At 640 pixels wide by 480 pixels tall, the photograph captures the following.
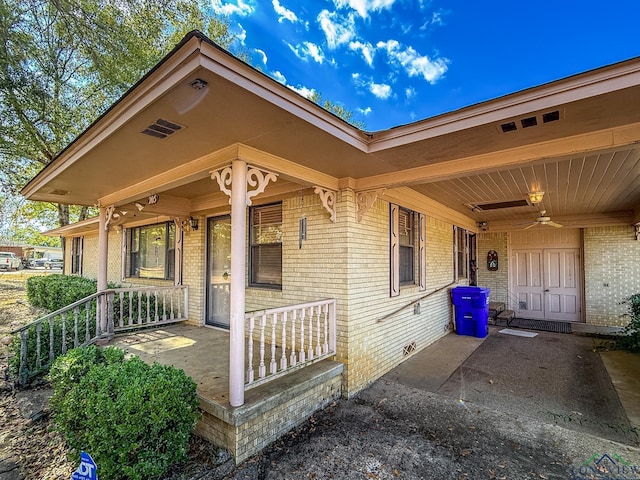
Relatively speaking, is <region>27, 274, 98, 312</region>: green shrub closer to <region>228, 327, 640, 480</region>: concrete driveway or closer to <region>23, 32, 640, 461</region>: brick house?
<region>23, 32, 640, 461</region>: brick house

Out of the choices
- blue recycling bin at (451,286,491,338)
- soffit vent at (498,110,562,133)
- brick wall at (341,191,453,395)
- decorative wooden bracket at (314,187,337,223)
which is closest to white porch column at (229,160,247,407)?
decorative wooden bracket at (314,187,337,223)

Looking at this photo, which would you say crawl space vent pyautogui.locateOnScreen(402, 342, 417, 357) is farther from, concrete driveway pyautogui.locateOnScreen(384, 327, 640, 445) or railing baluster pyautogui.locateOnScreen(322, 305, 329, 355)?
railing baluster pyautogui.locateOnScreen(322, 305, 329, 355)

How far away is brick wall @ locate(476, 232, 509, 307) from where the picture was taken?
956 cm

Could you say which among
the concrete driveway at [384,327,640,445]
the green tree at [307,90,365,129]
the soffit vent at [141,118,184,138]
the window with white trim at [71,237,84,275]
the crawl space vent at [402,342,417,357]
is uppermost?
the green tree at [307,90,365,129]

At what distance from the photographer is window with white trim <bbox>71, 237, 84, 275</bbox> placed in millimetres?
13609

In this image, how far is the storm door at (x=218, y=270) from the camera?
6.09 meters

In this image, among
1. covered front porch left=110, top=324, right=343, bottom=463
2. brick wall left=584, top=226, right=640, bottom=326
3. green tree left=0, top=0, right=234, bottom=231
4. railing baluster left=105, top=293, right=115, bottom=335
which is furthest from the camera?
green tree left=0, top=0, right=234, bottom=231

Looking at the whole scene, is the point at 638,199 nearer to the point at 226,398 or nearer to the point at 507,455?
the point at 507,455

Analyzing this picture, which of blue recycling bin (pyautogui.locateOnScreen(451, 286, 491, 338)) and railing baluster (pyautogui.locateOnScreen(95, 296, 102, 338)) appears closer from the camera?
railing baluster (pyautogui.locateOnScreen(95, 296, 102, 338))

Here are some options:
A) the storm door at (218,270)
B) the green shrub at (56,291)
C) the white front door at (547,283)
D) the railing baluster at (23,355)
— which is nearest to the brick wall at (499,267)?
the white front door at (547,283)

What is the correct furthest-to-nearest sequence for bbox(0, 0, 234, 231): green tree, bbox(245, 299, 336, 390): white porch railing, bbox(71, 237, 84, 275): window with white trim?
bbox(71, 237, 84, 275): window with white trim < bbox(0, 0, 234, 231): green tree < bbox(245, 299, 336, 390): white porch railing

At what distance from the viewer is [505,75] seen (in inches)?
379

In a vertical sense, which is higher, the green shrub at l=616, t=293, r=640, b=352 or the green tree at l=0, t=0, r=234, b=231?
the green tree at l=0, t=0, r=234, b=231

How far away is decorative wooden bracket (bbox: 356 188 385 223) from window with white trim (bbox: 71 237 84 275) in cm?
1411
